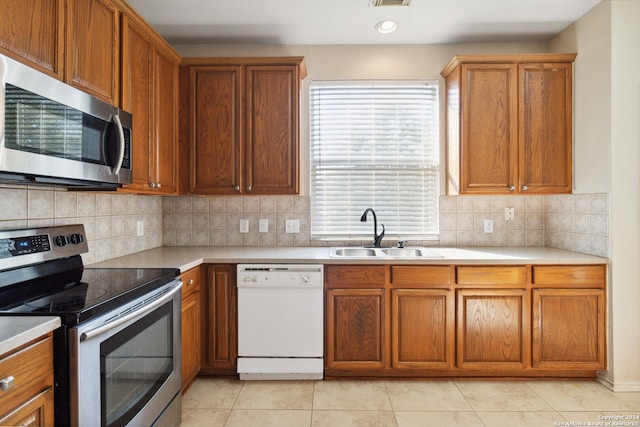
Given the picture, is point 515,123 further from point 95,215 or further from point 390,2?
point 95,215

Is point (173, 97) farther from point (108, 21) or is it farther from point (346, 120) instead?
point (346, 120)

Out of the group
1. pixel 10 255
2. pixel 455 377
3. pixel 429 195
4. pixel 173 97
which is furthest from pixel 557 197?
pixel 10 255

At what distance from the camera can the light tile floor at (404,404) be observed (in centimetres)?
214

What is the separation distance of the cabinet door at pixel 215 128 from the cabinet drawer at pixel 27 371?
1.76 meters

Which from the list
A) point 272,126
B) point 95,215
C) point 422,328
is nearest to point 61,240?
point 95,215

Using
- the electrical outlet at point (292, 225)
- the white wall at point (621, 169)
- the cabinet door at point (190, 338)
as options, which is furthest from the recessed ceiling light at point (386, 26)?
the cabinet door at point (190, 338)

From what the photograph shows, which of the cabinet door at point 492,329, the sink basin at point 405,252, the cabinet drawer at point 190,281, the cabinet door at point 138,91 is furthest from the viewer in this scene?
the sink basin at point 405,252

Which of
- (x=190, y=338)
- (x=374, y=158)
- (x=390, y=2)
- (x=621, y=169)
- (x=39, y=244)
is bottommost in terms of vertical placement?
(x=190, y=338)

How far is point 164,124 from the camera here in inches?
103

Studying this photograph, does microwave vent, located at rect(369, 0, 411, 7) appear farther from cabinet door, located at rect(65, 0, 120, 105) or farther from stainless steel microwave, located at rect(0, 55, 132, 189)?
stainless steel microwave, located at rect(0, 55, 132, 189)

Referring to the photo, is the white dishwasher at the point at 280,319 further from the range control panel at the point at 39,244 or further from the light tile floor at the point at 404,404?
the range control panel at the point at 39,244

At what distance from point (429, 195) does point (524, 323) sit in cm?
119

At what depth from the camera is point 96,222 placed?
7.66 feet

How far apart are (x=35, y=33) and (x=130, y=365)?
4.46ft
